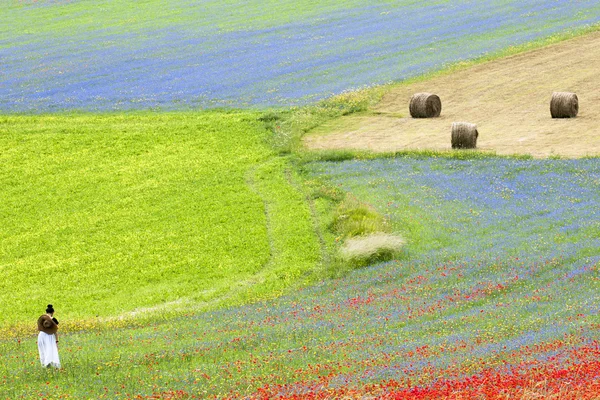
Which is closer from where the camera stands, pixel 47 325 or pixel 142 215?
pixel 47 325

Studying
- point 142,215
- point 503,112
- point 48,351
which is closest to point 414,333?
point 48,351

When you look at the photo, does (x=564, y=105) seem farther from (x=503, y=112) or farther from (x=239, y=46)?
(x=239, y=46)

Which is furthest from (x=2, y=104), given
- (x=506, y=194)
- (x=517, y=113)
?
(x=506, y=194)

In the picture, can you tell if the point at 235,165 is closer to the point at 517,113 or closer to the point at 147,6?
the point at 517,113

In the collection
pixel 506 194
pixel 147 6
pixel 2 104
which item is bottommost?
pixel 506 194

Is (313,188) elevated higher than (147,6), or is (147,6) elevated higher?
(147,6)

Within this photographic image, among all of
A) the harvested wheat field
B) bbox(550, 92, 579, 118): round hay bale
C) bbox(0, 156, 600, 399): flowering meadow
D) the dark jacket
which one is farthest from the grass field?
the dark jacket

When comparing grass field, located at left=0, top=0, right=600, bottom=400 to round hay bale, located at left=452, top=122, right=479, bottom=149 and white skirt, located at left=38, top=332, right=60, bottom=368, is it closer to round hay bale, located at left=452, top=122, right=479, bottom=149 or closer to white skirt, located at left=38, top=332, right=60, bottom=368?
white skirt, located at left=38, top=332, right=60, bottom=368
